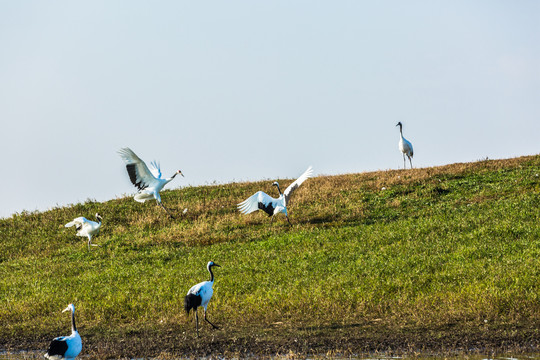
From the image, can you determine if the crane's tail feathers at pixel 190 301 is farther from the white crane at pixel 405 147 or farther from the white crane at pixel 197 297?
the white crane at pixel 405 147

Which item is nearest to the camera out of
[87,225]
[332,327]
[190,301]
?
[332,327]

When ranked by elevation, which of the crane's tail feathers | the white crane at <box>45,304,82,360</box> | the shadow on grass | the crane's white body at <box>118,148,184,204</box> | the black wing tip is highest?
the crane's white body at <box>118,148,184,204</box>

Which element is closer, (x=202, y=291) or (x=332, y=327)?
(x=332, y=327)

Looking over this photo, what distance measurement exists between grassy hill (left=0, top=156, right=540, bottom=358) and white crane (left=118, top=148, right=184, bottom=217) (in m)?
1.62

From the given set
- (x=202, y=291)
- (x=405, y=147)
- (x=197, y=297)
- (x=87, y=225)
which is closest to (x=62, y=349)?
(x=197, y=297)

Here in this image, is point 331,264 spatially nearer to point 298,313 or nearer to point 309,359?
point 298,313

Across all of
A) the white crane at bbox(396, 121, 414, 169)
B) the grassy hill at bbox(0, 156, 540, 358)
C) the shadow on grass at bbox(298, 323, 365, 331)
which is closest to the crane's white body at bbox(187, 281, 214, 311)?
the grassy hill at bbox(0, 156, 540, 358)

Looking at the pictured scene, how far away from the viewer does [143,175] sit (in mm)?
23188

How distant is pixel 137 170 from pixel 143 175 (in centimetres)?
40

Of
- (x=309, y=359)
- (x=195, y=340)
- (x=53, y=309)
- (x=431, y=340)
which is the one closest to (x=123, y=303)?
(x=53, y=309)

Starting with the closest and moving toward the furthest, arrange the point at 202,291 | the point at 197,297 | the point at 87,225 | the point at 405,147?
1. the point at 197,297
2. the point at 202,291
3. the point at 87,225
4. the point at 405,147

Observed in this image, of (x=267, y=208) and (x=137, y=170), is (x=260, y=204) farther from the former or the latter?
(x=137, y=170)

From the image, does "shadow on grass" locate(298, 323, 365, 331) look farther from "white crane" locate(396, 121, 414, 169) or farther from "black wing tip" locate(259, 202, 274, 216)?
"white crane" locate(396, 121, 414, 169)

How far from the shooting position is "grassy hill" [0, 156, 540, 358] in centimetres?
1167
